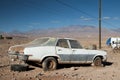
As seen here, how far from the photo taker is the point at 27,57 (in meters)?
9.47

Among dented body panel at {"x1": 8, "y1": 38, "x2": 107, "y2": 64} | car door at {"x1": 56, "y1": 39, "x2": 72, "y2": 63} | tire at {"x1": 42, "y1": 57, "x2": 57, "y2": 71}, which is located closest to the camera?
dented body panel at {"x1": 8, "y1": 38, "x2": 107, "y2": 64}

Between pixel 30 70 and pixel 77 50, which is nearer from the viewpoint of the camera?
pixel 30 70

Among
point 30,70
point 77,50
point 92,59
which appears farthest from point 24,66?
point 92,59

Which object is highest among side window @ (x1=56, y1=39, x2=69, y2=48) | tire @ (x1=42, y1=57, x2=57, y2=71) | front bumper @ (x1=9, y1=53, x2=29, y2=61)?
side window @ (x1=56, y1=39, x2=69, y2=48)

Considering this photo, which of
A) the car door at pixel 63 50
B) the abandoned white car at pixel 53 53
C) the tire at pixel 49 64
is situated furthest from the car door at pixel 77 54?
the tire at pixel 49 64

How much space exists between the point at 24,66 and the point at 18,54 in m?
0.58

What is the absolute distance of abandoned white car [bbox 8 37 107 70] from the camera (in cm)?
961

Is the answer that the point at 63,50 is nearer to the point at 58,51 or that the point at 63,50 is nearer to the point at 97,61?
the point at 58,51

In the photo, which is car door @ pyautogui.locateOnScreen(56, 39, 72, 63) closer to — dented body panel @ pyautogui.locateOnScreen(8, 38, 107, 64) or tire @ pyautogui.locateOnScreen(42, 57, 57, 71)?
dented body panel @ pyautogui.locateOnScreen(8, 38, 107, 64)

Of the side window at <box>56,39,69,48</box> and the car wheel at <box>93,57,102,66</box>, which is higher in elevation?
the side window at <box>56,39,69,48</box>

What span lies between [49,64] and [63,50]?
995 mm

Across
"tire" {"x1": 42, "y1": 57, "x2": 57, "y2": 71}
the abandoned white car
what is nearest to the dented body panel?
the abandoned white car

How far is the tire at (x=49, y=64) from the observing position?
988 centimetres

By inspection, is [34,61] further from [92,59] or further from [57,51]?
[92,59]
